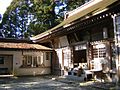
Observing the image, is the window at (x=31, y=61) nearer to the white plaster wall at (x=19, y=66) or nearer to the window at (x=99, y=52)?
the white plaster wall at (x=19, y=66)

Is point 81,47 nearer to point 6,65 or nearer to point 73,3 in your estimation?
point 6,65

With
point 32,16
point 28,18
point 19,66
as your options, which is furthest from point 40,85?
point 28,18

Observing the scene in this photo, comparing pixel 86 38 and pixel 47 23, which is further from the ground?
pixel 47 23

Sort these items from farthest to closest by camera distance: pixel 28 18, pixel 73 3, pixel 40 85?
pixel 28 18 < pixel 73 3 < pixel 40 85

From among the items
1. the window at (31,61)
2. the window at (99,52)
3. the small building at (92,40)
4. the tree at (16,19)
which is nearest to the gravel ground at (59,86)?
the small building at (92,40)

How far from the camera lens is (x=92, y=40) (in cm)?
1585

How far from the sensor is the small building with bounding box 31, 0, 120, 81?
41.4 ft

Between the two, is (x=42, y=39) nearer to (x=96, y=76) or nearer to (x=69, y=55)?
(x=69, y=55)

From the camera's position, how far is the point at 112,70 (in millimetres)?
13547

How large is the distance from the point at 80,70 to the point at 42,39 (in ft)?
23.1

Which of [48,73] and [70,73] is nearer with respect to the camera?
[70,73]

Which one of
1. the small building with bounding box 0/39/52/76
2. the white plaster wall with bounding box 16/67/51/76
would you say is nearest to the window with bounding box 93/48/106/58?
the small building with bounding box 0/39/52/76

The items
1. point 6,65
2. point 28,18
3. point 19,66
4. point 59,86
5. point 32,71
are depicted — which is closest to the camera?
point 59,86

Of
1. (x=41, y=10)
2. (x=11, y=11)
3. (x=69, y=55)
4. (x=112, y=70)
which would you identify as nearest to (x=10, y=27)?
(x=11, y=11)
